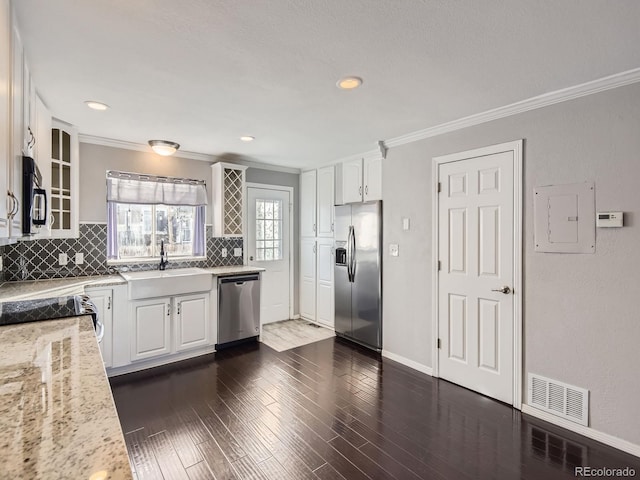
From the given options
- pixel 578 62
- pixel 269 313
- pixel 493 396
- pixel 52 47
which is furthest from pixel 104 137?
pixel 493 396

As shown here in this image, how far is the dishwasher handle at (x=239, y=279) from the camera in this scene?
392cm

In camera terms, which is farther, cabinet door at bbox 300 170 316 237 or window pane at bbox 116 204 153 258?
cabinet door at bbox 300 170 316 237

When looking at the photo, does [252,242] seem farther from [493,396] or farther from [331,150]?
[493,396]

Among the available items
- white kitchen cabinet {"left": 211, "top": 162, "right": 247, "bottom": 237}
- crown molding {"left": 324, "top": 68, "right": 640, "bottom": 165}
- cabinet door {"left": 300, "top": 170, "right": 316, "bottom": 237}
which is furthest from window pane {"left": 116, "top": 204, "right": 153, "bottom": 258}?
crown molding {"left": 324, "top": 68, "right": 640, "bottom": 165}

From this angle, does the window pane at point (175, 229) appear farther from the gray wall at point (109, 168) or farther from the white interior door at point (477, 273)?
the white interior door at point (477, 273)

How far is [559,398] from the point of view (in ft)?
7.95

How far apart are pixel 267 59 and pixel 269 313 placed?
3804 millimetres

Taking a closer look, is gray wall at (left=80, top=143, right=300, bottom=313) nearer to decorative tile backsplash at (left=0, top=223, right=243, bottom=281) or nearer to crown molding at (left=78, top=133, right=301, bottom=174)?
crown molding at (left=78, top=133, right=301, bottom=174)

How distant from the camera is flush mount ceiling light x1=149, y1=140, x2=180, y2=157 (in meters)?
3.66

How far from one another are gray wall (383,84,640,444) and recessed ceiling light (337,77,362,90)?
132 centimetres

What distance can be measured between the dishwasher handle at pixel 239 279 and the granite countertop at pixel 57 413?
2.47m

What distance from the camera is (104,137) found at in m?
3.58

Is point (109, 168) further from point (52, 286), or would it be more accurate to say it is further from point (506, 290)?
point (506, 290)

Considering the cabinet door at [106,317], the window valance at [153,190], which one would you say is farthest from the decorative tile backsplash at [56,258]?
the cabinet door at [106,317]
